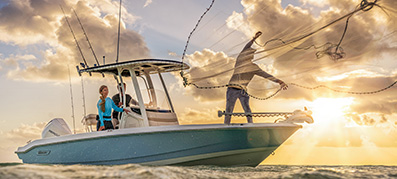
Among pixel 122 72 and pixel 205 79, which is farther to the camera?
pixel 122 72

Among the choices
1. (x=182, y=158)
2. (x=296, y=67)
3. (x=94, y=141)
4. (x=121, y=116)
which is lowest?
(x=182, y=158)

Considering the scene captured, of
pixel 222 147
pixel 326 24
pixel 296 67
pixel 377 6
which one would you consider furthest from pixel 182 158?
pixel 377 6

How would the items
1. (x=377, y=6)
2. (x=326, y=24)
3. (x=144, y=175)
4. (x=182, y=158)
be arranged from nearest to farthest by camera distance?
(x=144, y=175)
(x=377, y=6)
(x=326, y=24)
(x=182, y=158)

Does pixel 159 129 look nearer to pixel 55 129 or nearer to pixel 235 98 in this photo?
pixel 235 98

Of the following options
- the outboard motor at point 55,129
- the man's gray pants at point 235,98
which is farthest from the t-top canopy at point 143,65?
the outboard motor at point 55,129

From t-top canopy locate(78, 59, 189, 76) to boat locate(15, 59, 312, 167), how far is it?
23 millimetres

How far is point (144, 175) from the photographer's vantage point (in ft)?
12.2

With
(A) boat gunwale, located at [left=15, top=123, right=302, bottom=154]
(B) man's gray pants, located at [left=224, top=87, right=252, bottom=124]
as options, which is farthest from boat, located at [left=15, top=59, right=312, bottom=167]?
(B) man's gray pants, located at [left=224, top=87, right=252, bottom=124]

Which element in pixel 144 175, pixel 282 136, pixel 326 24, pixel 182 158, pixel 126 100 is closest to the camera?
pixel 144 175

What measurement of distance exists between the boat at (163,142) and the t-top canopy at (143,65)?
23mm

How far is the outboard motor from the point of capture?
28.5ft

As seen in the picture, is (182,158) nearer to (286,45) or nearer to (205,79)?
(205,79)

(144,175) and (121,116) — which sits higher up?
(121,116)

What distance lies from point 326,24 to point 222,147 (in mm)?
3138
